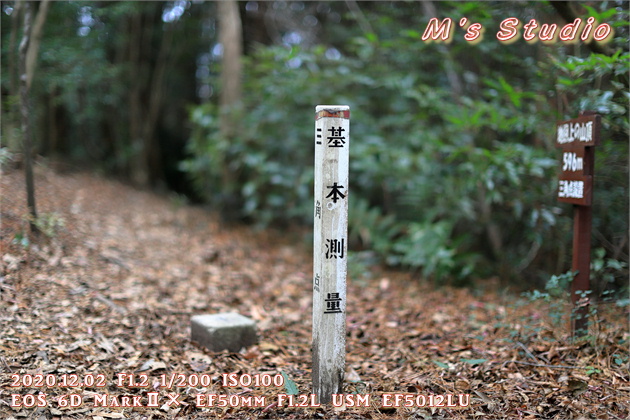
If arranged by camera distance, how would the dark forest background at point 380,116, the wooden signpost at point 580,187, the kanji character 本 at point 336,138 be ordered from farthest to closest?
the dark forest background at point 380,116 → the wooden signpost at point 580,187 → the kanji character 本 at point 336,138

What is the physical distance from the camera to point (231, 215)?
8891mm

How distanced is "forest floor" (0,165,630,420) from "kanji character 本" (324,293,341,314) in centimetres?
61

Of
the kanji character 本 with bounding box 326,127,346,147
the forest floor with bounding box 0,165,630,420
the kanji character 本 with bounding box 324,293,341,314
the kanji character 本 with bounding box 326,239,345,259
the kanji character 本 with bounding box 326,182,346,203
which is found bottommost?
the forest floor with bounding box 0,165,630,420

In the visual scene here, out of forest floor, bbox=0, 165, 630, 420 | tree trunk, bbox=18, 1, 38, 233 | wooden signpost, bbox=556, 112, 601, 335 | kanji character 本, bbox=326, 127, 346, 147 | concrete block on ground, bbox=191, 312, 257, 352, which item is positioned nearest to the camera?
kanji character 本, bbox=326, 127, 346, 147

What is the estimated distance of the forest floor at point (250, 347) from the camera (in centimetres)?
333

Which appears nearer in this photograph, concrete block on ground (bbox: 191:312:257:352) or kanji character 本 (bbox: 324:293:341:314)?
kanji character 本 (bbox: 324:293:341:314)

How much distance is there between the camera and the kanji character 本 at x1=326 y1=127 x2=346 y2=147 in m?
3.22

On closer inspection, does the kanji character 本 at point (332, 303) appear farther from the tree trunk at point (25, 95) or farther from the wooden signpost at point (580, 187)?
the tree trunk at point (25, 95)

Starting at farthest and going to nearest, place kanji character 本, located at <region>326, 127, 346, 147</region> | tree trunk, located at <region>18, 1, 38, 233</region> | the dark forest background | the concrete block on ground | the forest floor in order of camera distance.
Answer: the dark forest background, tree trunk, located at <region>18, 1, 38, 233</region>, the concrete block on ground, the forest floor, kanji character 本, located at <region>326, 127, 346, 147</region>

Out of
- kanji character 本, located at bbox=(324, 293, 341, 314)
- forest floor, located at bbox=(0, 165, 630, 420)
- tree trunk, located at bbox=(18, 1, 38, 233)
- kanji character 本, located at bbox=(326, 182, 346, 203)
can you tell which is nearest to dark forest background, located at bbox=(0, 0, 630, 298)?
tree trunk, located at bbox=(18, 1, 38, 233)

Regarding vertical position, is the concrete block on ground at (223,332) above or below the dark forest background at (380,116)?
below

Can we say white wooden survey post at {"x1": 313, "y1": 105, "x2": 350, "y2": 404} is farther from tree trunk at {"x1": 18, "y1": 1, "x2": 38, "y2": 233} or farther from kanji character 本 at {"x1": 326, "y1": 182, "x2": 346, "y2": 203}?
tree trunk at {"x1": 18, "y1": 1, "x2": 38, "y2": 233}

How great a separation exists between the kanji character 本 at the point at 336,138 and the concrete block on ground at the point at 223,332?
1.89 meters

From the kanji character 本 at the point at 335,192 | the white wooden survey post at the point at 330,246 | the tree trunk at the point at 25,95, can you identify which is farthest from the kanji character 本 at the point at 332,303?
the tree trunk at the point at 25,95
